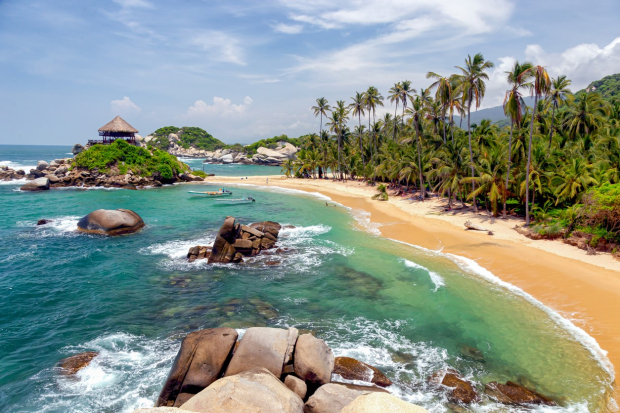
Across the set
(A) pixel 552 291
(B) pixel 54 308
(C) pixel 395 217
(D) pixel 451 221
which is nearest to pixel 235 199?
(C) pixel 395 217

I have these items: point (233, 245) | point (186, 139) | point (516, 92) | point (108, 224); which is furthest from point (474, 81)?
point (186, 139)

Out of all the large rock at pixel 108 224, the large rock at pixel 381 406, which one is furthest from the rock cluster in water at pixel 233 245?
the large rock at pixel 381 406

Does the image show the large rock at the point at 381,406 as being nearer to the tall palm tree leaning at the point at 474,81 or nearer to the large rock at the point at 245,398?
the large rock at the point at 245,398

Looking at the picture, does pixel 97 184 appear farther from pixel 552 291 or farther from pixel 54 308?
pixel 552 291

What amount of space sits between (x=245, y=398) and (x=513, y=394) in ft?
32.4

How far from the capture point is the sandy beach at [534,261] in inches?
677

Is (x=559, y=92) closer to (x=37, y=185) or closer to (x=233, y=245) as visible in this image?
(x=233, y=245)

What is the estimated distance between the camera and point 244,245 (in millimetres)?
27875

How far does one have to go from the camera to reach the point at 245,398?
8.53 metres

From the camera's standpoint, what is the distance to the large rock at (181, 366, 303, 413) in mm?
8203

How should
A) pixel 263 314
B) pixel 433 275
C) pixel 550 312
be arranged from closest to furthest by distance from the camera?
pixel 550 312 → pixel 263 314 → pixel 433 275

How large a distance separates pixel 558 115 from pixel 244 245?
163ft

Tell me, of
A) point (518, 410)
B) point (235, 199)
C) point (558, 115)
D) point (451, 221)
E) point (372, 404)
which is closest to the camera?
point (372, 404)

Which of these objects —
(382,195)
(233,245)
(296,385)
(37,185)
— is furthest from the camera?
(37,185)
